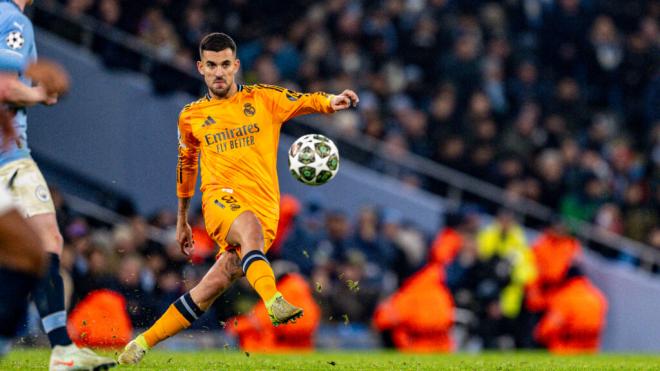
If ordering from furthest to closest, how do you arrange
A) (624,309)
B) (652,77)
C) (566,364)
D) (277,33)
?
(652,77) → (277,33) → (624,309) → (566,364)

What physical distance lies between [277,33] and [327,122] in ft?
6.50

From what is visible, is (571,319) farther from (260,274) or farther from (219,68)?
(260,274)

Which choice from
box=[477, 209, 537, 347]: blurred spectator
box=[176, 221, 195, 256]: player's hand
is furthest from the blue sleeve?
box=[477, 209, 537, 347]: blurred spectator

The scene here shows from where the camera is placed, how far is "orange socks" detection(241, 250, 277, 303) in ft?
28.3

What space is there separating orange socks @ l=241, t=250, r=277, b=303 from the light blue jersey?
69.0 inches

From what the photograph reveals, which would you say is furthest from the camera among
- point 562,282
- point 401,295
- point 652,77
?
point 652,77

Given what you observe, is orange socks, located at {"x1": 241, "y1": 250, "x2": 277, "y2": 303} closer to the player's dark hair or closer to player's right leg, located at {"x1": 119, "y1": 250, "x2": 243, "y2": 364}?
player's right leg, located at {"x1": 119, "y1": 250, "x2": 243, "y2": 364}

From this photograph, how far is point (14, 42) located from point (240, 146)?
2017 millimetres

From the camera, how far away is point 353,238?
1714 cm

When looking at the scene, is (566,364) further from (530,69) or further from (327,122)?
(530,69)

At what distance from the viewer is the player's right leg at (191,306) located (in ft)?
30.9

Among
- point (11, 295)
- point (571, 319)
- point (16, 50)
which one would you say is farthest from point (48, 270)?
point (571, 319)

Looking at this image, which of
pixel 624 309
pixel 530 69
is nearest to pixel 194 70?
pixel 530 69

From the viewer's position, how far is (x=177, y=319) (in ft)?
31.3
